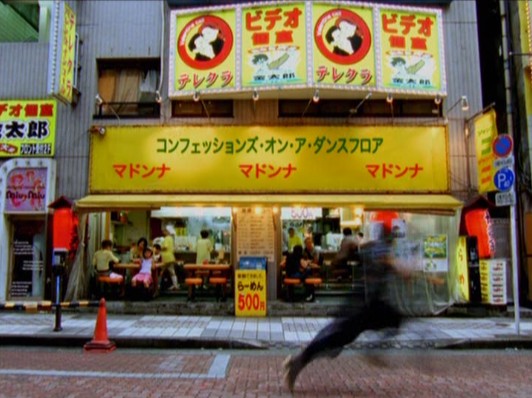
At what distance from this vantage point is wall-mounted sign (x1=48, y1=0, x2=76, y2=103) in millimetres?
12008

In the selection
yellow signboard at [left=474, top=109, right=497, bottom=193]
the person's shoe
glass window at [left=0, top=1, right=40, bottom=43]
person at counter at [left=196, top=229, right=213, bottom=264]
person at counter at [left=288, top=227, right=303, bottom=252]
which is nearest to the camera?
the person's shoe

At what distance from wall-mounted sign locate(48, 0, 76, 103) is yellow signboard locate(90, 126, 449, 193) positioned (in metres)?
1.62

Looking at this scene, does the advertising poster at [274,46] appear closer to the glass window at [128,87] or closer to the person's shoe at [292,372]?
the glass window at [128,87]

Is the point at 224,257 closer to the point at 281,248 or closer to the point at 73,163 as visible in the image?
the point at 281,248

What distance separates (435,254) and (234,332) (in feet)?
18.9

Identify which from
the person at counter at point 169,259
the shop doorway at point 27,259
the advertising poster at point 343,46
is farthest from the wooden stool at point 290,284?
the shop doorway at point 27,259

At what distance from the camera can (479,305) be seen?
12.5 metres

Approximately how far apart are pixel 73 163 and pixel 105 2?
4.60 meters

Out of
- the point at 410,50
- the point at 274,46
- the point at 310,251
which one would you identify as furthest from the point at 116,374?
the point at 410,50

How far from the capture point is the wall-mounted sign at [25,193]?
13383 millimetres

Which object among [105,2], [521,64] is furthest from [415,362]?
[105,2]

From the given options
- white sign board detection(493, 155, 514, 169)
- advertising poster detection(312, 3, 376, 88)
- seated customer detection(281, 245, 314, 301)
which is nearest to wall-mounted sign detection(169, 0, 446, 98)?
advertising poster detection(312, 3, 376, 88)

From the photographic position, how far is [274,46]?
1238 cm

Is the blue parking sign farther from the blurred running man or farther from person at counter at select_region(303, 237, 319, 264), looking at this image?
person at counter at select_region(303, 237, 319, 264)
